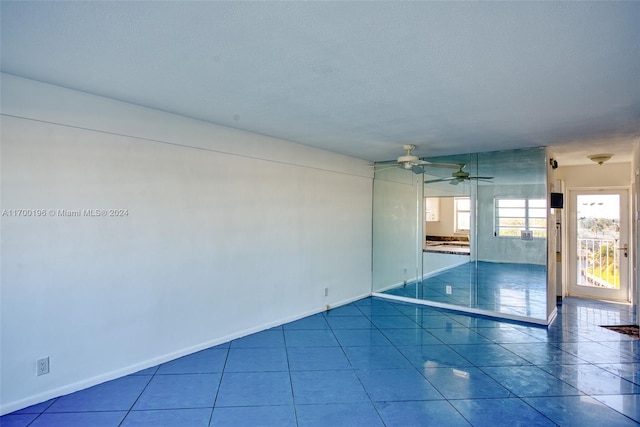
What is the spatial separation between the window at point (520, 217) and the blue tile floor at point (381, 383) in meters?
1.27

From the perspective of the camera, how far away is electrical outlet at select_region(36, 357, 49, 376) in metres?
2.57

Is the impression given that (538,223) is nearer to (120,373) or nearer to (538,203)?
(538,203)

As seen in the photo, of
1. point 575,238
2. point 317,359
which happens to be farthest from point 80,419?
point 575,238

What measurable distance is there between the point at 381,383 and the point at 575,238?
5412 mm

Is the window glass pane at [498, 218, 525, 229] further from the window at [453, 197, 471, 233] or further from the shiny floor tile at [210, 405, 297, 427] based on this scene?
the shiny floor tile at [210, 405, 297, 427]

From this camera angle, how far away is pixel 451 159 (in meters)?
5.36

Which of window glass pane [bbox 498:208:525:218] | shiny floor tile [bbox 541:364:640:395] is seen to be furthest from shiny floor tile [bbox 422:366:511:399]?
window glass pane [bbox 498:208:525:218]

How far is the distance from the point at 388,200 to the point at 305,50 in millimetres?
4344

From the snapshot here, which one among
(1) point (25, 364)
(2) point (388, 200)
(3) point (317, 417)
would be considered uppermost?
(2) point (388, 200)

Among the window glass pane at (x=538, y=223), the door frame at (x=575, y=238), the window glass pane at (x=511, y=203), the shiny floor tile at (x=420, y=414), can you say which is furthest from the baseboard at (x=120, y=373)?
the door frame at (x=575, y=238)

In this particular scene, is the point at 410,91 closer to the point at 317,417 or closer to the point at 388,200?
the point at 317,417

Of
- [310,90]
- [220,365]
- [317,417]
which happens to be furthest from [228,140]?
[317,417]

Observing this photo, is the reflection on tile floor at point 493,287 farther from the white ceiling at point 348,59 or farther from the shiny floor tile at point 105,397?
the shiny floor tile at point 105,397

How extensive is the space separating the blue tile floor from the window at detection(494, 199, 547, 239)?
4.16 ft
